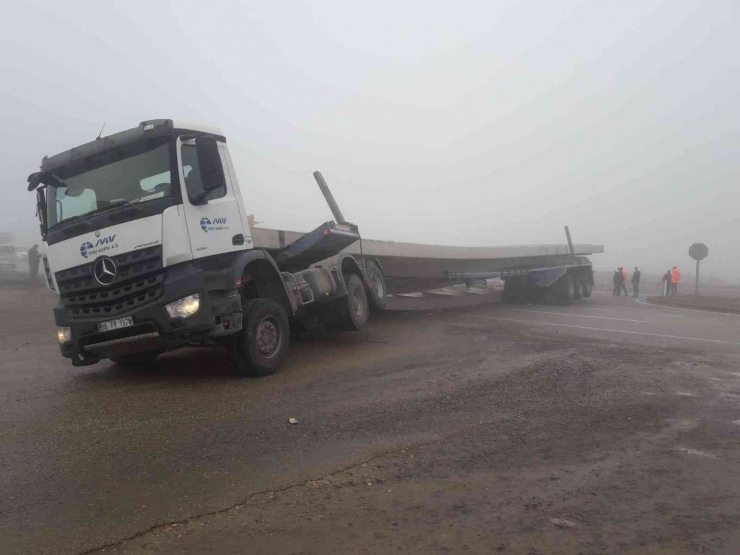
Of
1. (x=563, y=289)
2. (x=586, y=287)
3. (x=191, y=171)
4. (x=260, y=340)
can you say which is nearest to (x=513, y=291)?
(x=563, y=289)

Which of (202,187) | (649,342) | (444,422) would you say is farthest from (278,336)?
(649,342)

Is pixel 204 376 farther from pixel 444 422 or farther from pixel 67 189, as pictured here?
pixel 444 422

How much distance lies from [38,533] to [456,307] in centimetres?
1439

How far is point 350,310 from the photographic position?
995 centimetres

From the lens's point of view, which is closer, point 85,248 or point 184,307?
point 184,307

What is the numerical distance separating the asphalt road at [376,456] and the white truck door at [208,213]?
1.66 meters

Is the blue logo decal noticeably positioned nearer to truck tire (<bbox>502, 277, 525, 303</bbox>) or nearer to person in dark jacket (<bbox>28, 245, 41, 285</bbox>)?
truck tire (<bbox>502, 277, 525, 303</bbox>)

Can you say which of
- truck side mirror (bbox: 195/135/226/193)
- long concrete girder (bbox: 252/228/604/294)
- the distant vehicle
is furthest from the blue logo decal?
the distant vehicle

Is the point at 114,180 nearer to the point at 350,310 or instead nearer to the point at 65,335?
the point at 65,335

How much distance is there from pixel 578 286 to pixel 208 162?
17792 millimetres

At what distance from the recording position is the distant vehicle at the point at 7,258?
22.5 meters

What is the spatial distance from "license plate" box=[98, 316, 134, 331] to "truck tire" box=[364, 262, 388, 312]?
5394 millimetres

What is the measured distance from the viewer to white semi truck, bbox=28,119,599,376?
633 centimetres

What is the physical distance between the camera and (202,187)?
6645 mm
